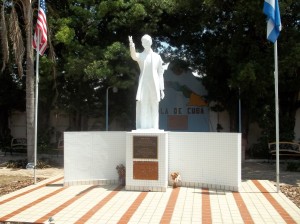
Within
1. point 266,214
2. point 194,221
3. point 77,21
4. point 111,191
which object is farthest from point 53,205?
point 77,21

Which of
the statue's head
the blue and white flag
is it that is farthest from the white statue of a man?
the blue and white flag

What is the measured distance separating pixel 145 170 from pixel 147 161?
228 mm

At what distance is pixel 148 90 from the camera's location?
396 inches

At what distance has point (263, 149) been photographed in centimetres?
1762

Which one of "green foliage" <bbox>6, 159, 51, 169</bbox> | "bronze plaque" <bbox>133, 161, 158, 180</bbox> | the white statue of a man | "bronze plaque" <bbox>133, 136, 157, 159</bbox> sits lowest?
"green foliage" <bbox>6, 159, 51, 169</bbox>

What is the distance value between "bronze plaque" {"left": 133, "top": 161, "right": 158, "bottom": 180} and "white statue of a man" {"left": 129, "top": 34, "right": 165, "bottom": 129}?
0.97 meters

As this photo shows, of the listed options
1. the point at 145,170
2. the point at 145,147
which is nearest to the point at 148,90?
the point at 145,147

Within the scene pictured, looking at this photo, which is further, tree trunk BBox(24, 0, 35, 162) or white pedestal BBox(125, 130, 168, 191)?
tree trunk BBox(24, 0, 35, 162)

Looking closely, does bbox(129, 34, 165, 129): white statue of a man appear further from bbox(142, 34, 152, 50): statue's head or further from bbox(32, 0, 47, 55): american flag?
bbox(32, 0, 47, 55): american flag

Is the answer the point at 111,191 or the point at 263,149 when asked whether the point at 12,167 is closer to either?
the point at 111,191

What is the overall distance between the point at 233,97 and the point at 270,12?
9121 millimetres

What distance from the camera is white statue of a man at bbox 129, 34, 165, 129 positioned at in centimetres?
999

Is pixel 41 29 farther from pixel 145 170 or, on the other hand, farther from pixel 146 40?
pixel 145 170

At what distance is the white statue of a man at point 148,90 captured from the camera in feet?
32.8
